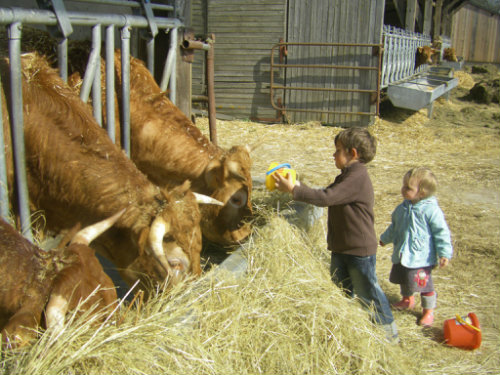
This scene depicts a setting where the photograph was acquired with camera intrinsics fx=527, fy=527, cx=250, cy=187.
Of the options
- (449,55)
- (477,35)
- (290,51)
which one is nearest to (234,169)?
(290,51)

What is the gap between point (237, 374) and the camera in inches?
104

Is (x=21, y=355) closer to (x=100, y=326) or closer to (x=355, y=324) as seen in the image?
(x=100, y=326)

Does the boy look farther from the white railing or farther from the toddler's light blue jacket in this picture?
the white railing

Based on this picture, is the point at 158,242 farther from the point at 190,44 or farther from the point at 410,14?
the point at 410,14

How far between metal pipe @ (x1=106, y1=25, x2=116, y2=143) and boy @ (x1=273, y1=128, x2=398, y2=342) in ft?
5.57

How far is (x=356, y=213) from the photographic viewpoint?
3.75 meters

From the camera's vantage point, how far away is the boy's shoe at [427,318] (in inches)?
156

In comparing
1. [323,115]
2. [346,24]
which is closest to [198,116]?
[323,115]

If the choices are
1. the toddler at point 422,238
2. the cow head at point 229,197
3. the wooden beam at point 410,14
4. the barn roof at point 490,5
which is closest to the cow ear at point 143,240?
Result: the cow head at point 229,197

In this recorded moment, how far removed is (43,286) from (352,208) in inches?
A: 86.5

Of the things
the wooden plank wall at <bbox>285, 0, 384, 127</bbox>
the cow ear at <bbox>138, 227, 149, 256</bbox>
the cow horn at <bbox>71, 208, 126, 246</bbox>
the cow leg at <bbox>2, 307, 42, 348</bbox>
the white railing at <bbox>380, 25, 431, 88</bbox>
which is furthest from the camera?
the white railing at <bbox>380, 25, 431, 88</bbox>

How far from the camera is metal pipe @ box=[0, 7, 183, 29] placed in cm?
344

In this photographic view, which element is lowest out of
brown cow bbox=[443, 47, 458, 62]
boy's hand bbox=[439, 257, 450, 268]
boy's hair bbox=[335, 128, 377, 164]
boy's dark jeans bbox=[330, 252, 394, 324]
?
boy's dark jeans bbox=[330, 252, 394, 324]

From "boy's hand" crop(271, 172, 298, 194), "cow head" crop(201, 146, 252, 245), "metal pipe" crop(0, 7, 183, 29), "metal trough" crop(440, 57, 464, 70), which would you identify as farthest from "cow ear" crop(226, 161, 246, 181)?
"metal trough" crop(440, 57, 464, 70)
